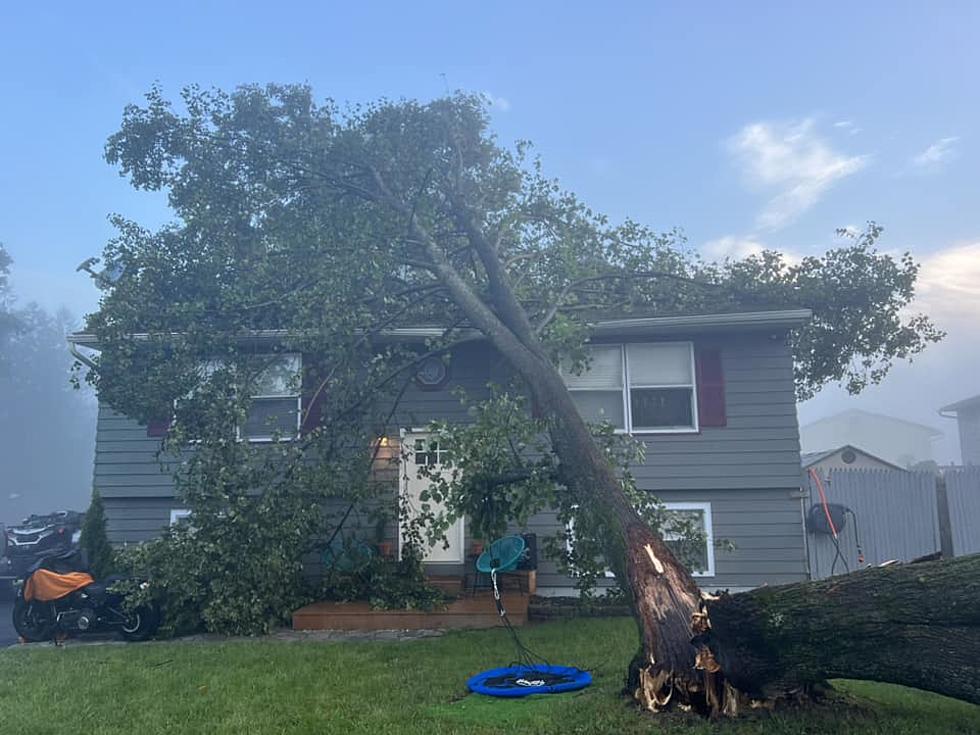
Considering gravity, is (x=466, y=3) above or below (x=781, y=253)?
above

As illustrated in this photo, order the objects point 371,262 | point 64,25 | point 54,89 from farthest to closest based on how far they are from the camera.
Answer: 1. point 54,89
2. point 64,25
3. point 371,262

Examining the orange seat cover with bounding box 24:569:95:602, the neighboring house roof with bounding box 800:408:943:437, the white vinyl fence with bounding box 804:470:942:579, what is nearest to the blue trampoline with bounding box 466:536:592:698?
the orange seat cover with bounding box 24:569:95:602

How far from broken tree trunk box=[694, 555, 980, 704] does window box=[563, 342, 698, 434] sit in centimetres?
565

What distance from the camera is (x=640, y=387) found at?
10.3 metres

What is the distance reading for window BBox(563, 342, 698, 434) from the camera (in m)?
10.2

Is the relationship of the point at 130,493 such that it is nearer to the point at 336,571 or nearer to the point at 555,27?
the point at 336,571

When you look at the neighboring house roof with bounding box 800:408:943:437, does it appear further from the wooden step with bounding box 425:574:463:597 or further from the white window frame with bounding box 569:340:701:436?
the wooden step with bounding box 425:574:463:597

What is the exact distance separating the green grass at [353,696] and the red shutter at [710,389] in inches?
133

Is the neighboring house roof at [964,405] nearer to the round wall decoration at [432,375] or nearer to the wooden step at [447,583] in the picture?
the round wall decoration at [432,375]

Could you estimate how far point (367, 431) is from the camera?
921 centimetres

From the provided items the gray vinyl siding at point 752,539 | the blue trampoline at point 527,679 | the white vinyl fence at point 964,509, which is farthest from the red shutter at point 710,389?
the blue trampoline at point 527,679

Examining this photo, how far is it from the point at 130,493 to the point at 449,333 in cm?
535

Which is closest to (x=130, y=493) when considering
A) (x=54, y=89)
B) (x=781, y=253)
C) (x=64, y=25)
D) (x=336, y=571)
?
(x=336, y=571)

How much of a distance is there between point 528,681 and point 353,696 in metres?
1.30
